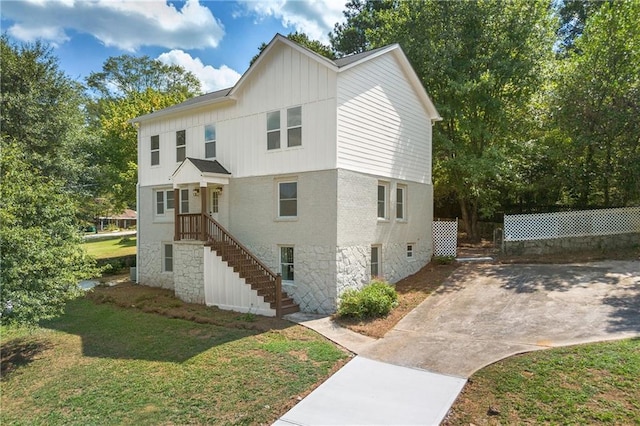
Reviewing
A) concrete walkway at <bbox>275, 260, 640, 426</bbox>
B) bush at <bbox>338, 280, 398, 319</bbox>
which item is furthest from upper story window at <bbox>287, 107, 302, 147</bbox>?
concrete walkway at <bbox>275, 260, 640, 426</bbox>

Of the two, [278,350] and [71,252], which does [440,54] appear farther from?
[71,252]

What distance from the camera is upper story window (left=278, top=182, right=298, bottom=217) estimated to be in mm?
12156

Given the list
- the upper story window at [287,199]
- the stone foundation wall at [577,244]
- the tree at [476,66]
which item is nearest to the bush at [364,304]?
the upper story window at [287,199]

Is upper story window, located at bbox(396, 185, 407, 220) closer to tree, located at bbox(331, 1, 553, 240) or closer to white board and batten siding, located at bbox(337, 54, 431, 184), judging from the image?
white board and batten siding, located at bbox(337, 54, 431, 184)

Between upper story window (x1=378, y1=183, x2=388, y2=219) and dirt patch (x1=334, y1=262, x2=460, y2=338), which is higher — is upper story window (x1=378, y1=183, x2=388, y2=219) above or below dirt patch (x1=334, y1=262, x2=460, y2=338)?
above

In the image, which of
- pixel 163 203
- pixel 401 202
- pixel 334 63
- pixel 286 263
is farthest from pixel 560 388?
pixel 163 203

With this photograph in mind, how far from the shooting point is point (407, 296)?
12.0m

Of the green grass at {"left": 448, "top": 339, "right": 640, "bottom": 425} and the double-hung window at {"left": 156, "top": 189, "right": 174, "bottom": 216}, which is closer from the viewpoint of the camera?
the green grass at {"left": 448, "top": 339, "right": 640, "bottom": 425}

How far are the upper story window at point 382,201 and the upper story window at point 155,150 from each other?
984 cm

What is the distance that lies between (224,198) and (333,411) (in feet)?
31.6

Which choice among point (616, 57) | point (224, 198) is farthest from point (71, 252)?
point (616, 57)

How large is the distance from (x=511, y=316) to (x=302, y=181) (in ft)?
22.5

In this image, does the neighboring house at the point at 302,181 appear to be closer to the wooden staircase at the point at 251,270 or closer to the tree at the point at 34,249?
the wooden staircase at the point at 251,270

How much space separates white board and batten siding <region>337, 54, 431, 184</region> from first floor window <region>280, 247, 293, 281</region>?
331 cm
